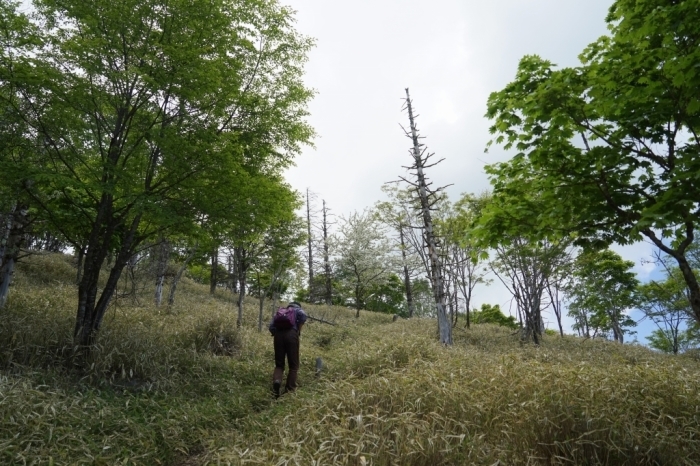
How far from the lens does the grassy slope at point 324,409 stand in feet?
12.6

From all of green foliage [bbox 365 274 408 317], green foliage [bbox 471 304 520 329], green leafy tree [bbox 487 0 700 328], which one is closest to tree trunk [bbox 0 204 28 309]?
green leafy tree [bbox 487 0 700 328]

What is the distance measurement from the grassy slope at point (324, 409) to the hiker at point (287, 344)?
1.16 ft

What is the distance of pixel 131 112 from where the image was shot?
7395 mm

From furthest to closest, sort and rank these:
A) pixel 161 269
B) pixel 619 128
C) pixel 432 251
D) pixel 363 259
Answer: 1. pixel 363 259
2. pixel 161 269
3. pixel 432 251
4. pixel 619 128

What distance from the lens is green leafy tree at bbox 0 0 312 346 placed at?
655 centimetres

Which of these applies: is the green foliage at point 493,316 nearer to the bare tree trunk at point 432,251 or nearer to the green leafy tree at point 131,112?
the bare tree trunk at point 432,251

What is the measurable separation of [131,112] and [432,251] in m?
9.78

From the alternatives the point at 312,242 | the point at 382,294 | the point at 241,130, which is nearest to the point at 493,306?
the point at 382,294

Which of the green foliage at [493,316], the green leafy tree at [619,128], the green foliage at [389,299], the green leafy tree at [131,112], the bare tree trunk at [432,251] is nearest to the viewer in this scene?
the green leafy tree at [619,128]

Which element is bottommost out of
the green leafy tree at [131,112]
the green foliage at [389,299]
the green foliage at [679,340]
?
the green foliage at [679,340]

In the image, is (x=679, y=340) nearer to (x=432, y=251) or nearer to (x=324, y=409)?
(x=432, y=251)

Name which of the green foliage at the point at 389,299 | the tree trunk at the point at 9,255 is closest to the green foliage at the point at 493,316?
the green foliage at the point at 389,299

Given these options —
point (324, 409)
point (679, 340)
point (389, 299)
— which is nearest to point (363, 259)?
point (389, 299)

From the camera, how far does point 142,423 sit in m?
5.18
